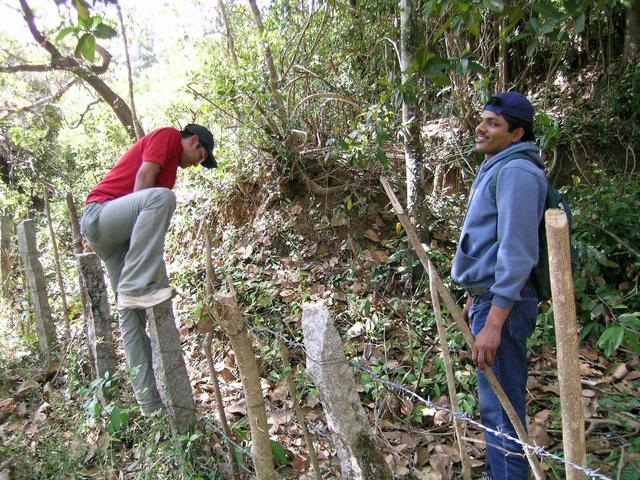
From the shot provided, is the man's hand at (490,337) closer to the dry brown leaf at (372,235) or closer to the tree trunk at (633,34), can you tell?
the dry brown leaf at (372,235)

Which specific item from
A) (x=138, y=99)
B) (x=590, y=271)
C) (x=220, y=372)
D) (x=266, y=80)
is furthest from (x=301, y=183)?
(x=138, y=99)

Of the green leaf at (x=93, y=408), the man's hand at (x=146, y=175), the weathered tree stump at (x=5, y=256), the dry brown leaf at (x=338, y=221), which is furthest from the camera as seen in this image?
the weathered tree stump at (x=5, y=256)

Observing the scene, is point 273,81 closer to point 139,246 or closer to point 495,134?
point 139,246

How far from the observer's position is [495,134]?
1972 millimetres

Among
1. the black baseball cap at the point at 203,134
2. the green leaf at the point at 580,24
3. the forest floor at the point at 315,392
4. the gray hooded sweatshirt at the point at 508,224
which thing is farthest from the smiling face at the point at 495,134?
the black baseball cap at the point at 203,134

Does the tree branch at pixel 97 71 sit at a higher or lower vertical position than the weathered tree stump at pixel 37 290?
higher

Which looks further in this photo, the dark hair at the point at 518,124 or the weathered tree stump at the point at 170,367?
the weathered tree stump at the point at 170,367

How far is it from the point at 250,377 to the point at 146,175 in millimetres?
1634

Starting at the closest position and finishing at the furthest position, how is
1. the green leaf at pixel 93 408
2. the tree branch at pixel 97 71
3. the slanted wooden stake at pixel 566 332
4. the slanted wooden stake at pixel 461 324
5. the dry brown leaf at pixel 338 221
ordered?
the slanted wooden stake at pixel 566 332 < the slanted wooden stake at pixel 461 324 < the green leaf at pixel 93 408 < the dry brown leaf at pixel 338 221 < the tree branch at pixel 97 71

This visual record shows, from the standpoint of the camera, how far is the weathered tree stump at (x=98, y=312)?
2994 mm

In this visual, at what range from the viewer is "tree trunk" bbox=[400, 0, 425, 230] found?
11.4 feet

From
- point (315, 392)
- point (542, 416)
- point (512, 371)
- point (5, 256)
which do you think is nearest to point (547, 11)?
point (512, 371)

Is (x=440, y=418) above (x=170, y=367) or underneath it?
underneath

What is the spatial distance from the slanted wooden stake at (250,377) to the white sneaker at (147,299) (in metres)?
0.79
